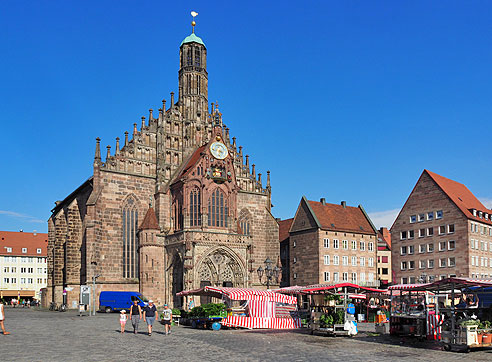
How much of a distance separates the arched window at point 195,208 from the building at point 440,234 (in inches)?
1051

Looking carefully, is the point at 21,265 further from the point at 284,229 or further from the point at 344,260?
the point at 344,260

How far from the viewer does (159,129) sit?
5875 cm

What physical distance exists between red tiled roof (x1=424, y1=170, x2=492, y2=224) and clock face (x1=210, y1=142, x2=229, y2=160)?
91.7ft

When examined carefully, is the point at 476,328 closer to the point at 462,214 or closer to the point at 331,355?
the point at 331,355

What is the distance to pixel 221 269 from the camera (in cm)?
5319

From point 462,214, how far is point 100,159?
40.4 m

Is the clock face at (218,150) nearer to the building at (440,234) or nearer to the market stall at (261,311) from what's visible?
the market stall at (261,311)

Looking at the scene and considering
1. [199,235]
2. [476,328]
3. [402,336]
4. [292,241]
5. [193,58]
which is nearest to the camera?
[476,328]

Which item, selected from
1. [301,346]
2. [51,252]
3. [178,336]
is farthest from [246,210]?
[301,346]

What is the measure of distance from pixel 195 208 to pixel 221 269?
629 cm

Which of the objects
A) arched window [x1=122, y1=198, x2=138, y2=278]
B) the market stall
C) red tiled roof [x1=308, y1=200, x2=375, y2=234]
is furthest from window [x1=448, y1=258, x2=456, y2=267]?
the market stall

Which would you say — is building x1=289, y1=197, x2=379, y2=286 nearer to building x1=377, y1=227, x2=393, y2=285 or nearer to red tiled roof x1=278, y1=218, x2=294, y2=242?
red tiled roof x1=278, y1=218, x2=294, y2=242

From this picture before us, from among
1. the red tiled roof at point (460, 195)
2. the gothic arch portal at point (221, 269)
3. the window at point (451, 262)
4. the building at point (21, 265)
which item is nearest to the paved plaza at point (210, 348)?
the gothic arch portal at point (221, 269)

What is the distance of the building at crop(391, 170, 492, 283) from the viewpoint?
65625 millimetres
